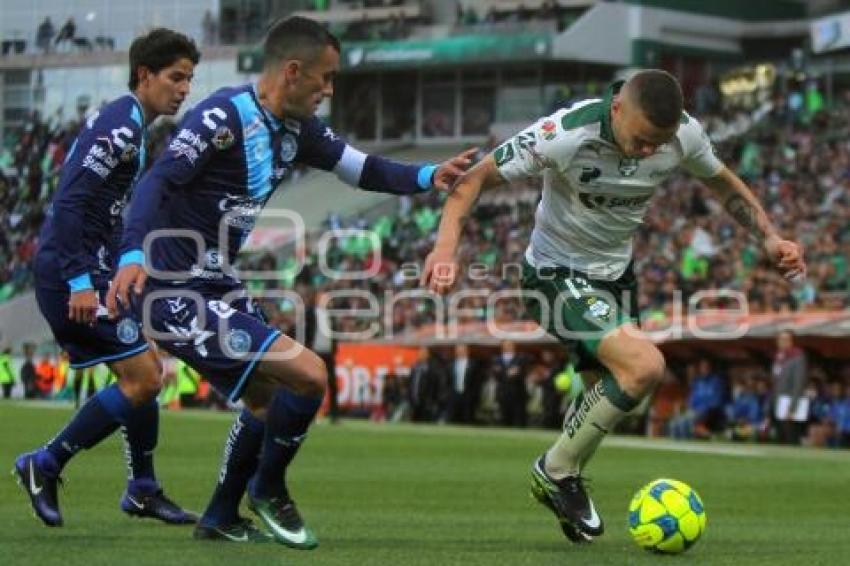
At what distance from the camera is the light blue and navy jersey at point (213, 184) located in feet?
29.0

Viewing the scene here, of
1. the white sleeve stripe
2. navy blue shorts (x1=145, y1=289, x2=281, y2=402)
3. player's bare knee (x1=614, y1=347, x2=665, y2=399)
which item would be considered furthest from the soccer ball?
the white sleeve stripe

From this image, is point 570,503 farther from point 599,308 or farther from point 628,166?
point 628,166

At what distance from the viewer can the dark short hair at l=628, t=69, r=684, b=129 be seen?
9.22 metres

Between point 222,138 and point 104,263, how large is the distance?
1.81 meters

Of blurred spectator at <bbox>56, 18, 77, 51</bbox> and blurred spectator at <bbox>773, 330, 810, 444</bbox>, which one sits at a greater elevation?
blurred spectator at <bbox>56, 18, 77, 51</bbox>

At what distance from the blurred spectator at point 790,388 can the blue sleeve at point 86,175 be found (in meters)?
17.6

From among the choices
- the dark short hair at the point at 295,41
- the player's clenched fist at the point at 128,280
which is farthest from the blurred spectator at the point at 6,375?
the player's clenched fist at the point at 128,280

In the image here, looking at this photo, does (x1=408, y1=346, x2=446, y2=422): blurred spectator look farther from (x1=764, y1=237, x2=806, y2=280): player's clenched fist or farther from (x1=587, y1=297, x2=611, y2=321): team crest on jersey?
(x1=764, y1=237, x2=806, y2=280): player's clenched fist

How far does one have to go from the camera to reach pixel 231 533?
9.37 m

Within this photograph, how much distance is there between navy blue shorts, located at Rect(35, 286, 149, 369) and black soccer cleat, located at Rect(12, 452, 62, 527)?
614 millimetres

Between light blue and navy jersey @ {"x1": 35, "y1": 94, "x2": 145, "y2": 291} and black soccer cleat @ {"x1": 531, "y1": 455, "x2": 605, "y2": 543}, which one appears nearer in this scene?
black soccer cleat @ {"x1": 531, "y1": 455, "x2": 605, "y2": 543}

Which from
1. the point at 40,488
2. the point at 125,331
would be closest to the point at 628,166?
the point at 125,331

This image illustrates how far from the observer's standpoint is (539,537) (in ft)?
32.9

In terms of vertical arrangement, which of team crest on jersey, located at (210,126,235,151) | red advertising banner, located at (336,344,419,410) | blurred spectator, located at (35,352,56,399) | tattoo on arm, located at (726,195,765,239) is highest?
team crest on jersey, located at (210,126,235,151)
